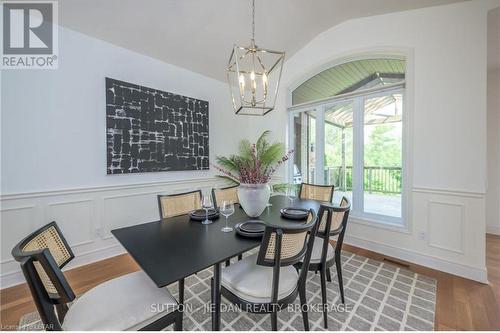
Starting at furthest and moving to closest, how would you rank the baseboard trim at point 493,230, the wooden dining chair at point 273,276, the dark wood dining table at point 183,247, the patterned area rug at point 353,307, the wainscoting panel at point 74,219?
the baseboard trim at point 493,230 < the wainscoting panel at point 74,219 < the patterned area rug at point 353,307 < the wooden dining chair at point 273,276 < the dark wood dining table at point 183,247

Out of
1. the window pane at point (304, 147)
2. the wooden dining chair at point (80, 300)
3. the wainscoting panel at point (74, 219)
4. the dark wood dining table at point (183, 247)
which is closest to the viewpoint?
the wooden dining chair at point (80, 300)

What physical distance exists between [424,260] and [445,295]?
0.67 m

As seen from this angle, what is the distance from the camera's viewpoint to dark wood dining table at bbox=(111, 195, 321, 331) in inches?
44.3

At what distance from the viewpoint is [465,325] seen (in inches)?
66.5

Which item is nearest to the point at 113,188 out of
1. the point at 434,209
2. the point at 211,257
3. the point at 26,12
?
the point at 26,12

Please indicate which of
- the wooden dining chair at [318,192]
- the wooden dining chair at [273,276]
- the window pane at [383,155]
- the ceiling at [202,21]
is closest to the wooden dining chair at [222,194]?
the wooden dining chair at [318,192]

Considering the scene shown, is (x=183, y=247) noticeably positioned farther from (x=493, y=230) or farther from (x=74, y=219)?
(x=493, y=230)

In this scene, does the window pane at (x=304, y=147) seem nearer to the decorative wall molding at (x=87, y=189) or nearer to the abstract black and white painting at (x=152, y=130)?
the abstract black and white painting at (x=152, y=130)

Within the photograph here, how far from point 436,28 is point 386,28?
1.89 ft

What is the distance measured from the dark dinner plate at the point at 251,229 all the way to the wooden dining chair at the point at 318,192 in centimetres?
133

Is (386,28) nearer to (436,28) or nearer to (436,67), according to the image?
(436,28)

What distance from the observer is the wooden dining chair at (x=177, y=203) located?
218 centimetres

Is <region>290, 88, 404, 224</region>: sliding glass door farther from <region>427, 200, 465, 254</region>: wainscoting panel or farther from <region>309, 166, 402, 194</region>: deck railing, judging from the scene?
<region>427, 200, 465, 254</region>: wainscoting panel

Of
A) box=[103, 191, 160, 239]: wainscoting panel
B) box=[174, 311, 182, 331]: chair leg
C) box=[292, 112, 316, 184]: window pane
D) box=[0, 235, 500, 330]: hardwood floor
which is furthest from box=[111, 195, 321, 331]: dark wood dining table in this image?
box=[292, 112, 316, 184]: window pane
